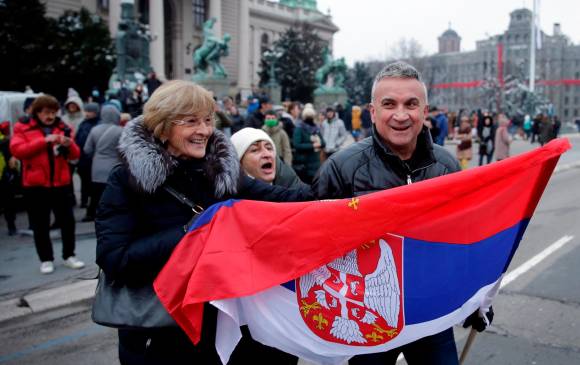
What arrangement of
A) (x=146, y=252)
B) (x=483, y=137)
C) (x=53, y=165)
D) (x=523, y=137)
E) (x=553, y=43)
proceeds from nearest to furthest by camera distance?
(x=146, y=252) → (x=53, y=165) → (x=483, y=137) → (x=523, y=137) → (x=553, y=43)

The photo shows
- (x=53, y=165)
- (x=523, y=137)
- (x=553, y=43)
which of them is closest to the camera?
(x=53, y=165)

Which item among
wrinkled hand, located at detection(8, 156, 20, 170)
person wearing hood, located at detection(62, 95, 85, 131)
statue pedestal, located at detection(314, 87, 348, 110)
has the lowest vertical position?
wrinkled hand, located at detection(8, 156, 20, 170)

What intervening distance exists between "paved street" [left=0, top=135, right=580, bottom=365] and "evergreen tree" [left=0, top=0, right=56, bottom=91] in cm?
2042


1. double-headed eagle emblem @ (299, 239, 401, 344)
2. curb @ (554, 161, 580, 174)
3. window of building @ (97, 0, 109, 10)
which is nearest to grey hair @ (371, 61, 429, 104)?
double-headed eagle emblem @ (299, 239, 401, 344)

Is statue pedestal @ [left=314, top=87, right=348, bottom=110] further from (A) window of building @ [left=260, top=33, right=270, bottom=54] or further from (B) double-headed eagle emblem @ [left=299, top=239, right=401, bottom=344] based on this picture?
(A) window of building @ [left=260, top=33, right=270, bottom=54]

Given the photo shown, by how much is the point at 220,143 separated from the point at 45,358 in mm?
2870

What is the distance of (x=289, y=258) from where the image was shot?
2572 millimetres

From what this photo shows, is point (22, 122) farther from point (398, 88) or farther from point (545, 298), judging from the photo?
point (545, 298)

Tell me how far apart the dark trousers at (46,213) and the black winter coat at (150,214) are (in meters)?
4.49

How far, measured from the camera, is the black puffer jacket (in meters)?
2.69

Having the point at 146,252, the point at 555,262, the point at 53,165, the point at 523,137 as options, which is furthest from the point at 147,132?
the point at 523,137

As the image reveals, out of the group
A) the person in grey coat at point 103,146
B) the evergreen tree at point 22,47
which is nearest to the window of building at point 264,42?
the evergreen tree at point 22,47

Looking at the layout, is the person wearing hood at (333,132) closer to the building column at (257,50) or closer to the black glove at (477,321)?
the black glove at (477,321)

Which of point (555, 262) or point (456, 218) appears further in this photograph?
point (555, 262)
